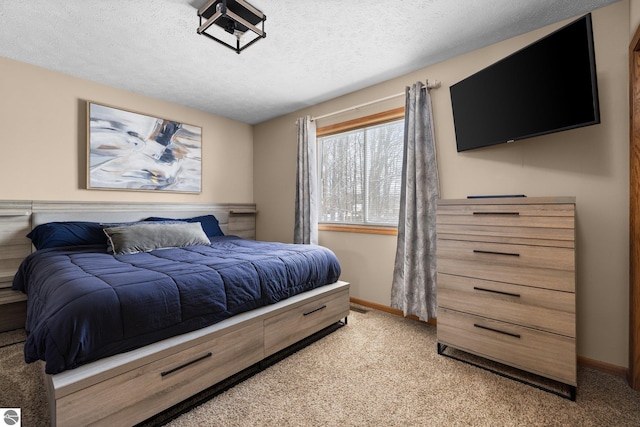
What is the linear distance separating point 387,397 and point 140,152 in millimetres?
3442

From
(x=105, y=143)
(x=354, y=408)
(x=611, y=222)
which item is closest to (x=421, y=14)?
(x=611, y=222)

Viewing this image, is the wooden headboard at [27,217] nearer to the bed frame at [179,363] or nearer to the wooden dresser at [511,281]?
the bed frame at [179,363]

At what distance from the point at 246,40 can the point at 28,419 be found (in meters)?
2.72

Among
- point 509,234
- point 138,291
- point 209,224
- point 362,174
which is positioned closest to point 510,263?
point 509,234

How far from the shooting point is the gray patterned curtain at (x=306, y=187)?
3609 mm

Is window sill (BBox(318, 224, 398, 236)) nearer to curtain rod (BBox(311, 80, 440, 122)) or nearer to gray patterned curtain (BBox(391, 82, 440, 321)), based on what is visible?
gray patterned curtain (BBox(391, 82, 440, 321))

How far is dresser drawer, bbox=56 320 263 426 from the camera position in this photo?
1.24 m

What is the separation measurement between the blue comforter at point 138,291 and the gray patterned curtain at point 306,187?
3.31 ft

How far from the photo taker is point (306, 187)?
3.64m

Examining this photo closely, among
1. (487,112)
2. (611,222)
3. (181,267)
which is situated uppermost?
(487,112)

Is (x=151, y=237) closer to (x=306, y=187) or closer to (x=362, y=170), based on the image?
(x=306, y=187)

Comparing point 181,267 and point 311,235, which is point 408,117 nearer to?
point 311,235

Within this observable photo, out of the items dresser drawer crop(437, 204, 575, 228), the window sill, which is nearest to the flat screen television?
dresser drawer crop(437, 204, 575, 228)

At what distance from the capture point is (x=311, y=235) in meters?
3.58
